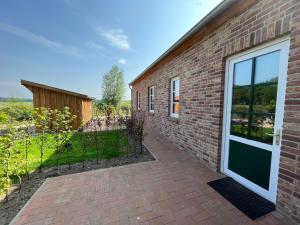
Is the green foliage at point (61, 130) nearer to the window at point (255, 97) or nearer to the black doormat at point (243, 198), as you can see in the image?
the black doormat at point (243, 198)

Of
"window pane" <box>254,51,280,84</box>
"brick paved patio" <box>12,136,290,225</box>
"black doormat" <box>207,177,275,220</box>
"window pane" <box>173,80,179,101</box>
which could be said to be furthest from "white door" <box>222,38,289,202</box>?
"window pane" <box>173,80,179,101</box>

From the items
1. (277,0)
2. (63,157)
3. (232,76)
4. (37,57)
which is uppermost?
(37,57)

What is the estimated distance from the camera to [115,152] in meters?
4.63

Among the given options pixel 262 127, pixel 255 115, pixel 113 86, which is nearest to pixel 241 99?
pixel 255 115

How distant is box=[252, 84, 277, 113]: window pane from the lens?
205cm

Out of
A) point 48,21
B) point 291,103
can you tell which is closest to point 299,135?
point 291,103

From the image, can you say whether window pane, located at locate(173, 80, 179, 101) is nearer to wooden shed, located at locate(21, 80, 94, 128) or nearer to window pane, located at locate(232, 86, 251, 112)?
window pane, located at locate(232, 86, 251, 112)

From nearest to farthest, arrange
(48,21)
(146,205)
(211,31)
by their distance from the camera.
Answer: (146,205) < (211,31) < (48,21)

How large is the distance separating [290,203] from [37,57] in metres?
16.7

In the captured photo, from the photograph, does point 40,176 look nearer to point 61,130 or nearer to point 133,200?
point 61,130

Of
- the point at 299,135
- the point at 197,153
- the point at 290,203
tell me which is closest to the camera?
the point at 299,135

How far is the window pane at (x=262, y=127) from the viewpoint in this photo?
82.7 inches

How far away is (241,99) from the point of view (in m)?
2.62

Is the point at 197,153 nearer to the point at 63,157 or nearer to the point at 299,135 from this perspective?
the point at 299,135
